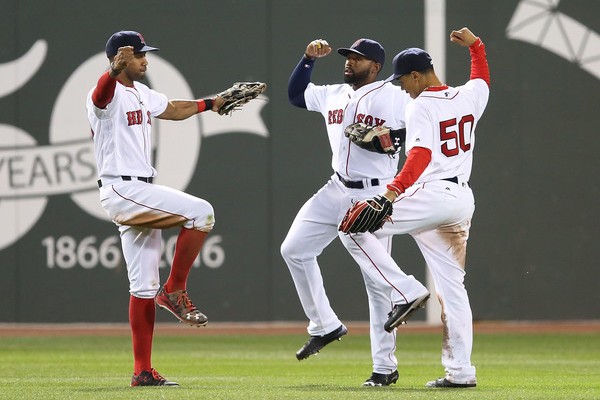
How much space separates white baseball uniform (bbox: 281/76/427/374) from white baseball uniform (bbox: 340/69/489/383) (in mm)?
554

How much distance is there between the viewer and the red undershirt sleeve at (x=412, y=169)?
20.4 ft

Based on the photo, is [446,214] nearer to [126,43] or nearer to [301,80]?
[301,80]

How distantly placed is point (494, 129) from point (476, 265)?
1.40 metres

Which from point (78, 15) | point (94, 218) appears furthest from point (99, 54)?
point (94, 218)

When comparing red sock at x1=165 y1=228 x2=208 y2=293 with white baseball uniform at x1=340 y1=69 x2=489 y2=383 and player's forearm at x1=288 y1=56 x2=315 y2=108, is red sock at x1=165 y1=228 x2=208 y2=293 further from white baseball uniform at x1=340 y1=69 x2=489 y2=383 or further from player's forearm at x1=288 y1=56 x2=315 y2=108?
player's forearm at x1=288 y1=56 x2=315 y2=108

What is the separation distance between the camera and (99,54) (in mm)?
12086

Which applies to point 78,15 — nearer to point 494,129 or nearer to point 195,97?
point 195,97

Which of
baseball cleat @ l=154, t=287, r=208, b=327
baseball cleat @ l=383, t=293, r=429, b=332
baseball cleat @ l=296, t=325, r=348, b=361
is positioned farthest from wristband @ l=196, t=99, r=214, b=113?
baseball cleat @ l=383, t=293, r=429, b=332

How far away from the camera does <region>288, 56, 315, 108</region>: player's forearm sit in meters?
7.63

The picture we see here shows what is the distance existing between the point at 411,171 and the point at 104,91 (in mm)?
1775

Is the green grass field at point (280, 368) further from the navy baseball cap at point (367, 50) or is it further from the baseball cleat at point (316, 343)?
the navy baseball cap at point (367, 50)

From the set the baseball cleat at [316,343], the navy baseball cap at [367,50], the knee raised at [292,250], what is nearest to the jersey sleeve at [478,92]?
the navy baseball cap at [367,50]

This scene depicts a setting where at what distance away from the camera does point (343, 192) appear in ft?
23.8

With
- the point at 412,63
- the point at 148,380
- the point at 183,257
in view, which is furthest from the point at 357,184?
the point at 148,380
